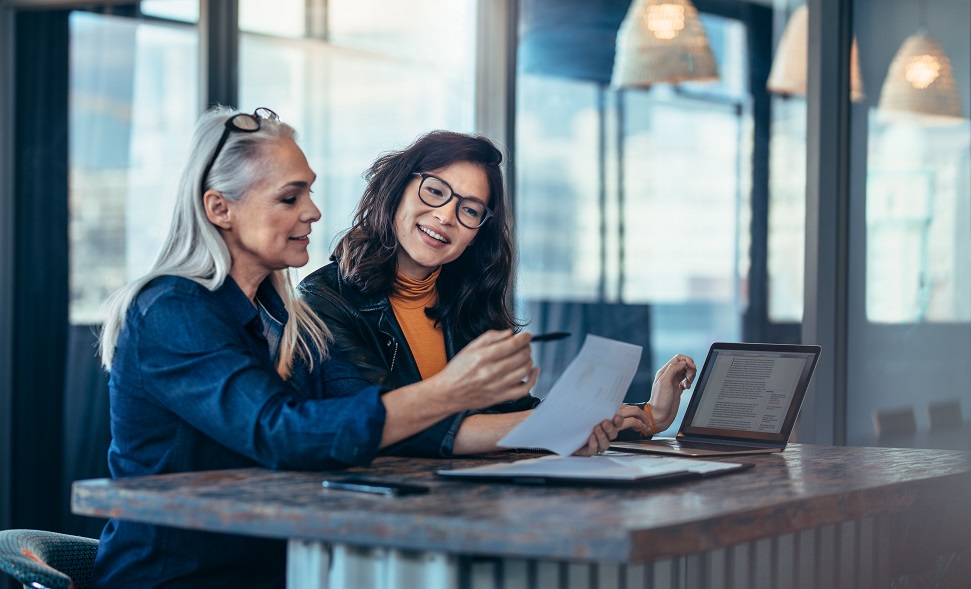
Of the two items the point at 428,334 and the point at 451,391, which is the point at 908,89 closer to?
the point at 428,334

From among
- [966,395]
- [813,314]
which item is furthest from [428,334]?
[966,395]

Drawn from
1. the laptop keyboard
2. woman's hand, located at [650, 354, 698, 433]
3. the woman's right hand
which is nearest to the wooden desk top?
the woman's right hand

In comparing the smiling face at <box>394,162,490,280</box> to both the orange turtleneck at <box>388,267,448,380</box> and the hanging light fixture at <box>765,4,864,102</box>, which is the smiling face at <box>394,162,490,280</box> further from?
the hanging light fixture at <box>765,4,864,102</box>

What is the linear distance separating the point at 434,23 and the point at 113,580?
3.24m

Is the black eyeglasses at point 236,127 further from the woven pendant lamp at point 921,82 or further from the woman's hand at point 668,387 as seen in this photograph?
the woven pendant lamp at point 921,82

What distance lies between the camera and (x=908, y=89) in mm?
3514

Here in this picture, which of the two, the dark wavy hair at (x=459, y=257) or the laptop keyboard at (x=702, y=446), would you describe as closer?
the laptop keyboard at (x=702, y=446)

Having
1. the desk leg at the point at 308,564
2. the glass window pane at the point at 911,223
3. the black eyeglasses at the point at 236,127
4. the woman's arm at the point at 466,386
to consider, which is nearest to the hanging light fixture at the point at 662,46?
the glass window pane at the point at 911,223

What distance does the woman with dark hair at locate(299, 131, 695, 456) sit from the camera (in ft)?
8.10

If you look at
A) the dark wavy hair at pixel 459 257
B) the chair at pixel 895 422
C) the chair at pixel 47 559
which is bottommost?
the chair at pixel 47 559

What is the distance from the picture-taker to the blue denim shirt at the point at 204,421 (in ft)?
5.80

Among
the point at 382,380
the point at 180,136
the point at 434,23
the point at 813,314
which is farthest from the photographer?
the point at 434,23

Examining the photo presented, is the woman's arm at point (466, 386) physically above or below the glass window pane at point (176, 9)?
below

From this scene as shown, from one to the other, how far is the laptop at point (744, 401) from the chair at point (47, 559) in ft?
3.43
